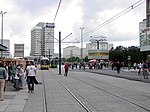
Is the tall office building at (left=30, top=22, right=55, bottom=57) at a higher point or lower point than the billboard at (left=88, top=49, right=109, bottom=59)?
higher

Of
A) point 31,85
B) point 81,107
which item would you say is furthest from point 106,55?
point 81,107

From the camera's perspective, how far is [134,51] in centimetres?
11694

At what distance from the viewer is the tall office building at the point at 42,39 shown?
7153 centimetres

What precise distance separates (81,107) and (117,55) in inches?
4397

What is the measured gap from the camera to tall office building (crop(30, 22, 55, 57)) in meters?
71.5

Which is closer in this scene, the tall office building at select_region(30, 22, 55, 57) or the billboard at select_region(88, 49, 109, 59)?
the tall office building at select_region(30, 22, 55, 57)

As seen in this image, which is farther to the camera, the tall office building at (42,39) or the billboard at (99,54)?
the billboard at (99,54)

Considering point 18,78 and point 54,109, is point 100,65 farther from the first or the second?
point 54,109

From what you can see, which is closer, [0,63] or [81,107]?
[81,107]

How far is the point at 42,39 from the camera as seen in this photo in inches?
3465

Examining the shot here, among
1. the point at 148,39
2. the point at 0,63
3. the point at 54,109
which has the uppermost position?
the point at 148,39

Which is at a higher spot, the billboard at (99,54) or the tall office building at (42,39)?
the tall office building at (42,39)

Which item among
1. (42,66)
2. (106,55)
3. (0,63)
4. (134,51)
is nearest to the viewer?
(0,63)

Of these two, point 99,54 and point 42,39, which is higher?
point 42,39
